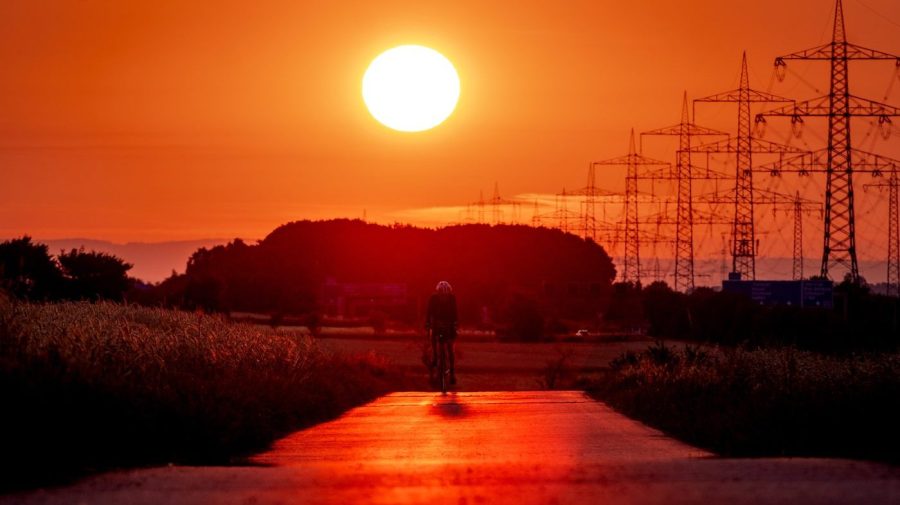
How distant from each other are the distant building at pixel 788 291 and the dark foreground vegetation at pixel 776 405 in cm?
5134

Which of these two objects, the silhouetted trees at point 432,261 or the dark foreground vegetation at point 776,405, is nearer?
the dark foreground vegetation at point 776,405

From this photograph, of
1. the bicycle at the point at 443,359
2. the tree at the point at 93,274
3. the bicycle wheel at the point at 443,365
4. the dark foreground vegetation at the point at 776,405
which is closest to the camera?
the dark foreground vegetation at the point at 776,405

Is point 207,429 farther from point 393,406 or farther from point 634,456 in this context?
point 393,406

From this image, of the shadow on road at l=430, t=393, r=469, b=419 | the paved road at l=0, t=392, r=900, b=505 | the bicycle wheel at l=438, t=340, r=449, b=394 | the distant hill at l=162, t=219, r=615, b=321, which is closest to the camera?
the paved road at l=0, t=392, r=900, b=505

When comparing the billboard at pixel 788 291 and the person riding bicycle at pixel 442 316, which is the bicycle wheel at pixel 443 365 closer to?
the person riding bicycle at pixel 442 316

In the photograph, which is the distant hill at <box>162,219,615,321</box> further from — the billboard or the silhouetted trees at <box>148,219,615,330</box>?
the billboard

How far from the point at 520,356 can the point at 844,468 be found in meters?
52.3

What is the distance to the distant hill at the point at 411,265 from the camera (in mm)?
120062

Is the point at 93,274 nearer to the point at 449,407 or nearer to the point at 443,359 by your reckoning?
the point at 443,359

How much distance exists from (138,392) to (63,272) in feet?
99.1

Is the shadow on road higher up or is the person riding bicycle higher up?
the person riding bicycle

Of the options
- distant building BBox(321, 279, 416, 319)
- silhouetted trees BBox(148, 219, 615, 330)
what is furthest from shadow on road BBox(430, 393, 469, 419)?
silhouetted trees BBox(148, 219, 615, 330)

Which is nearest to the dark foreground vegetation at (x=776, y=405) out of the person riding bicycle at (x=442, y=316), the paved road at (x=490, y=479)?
the paved road at (x=490, y=479)

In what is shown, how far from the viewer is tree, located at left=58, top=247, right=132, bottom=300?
44.8 m
